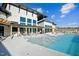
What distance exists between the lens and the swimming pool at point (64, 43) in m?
4.46

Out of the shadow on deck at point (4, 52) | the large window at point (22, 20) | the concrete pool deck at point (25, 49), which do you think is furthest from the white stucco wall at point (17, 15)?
the shadow on deck at point (4, 52)

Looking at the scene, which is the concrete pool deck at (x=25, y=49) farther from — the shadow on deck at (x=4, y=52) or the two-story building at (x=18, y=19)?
the two-story building at (x=18, y=19)

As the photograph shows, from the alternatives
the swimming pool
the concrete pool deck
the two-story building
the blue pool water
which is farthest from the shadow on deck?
the blue pool water

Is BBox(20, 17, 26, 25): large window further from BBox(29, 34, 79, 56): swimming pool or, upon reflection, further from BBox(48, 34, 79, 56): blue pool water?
BBox(48, 34, 79, 56): blue pool water

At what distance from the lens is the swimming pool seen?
176 inches

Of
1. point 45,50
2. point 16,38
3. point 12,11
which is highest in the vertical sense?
point 12,11

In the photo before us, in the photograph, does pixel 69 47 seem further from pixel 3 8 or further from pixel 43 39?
pixel 3 8

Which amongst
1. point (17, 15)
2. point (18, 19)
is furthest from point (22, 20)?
point (17, 15)

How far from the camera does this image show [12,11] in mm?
5035

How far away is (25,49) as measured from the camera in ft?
14.4

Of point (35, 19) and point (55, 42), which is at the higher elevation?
point (35, 19)

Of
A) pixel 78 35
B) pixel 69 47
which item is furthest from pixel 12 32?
pixel 78 35

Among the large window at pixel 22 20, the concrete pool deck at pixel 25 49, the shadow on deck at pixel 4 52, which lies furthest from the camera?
the large window at pixel 22 20

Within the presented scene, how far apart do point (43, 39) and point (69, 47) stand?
Result: 99 centimetres
